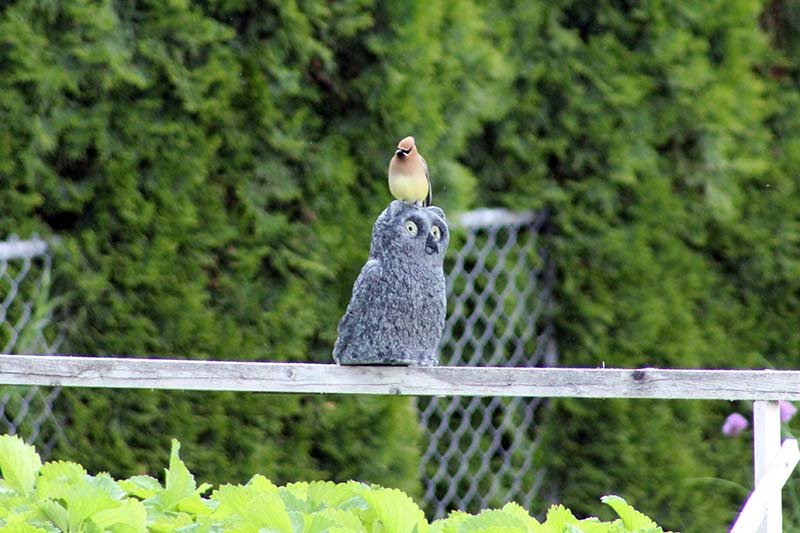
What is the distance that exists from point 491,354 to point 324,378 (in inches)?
103

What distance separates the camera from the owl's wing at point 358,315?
2.43m

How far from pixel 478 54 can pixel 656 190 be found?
1.09 metres

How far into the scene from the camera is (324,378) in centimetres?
233

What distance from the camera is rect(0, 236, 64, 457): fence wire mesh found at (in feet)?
11.3

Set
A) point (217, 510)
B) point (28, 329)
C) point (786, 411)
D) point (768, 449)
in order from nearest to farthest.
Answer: point (217, 510), point (768, 449), point (28, 329), point (786, 411)

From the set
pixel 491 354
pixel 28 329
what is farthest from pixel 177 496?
pixel 491 354

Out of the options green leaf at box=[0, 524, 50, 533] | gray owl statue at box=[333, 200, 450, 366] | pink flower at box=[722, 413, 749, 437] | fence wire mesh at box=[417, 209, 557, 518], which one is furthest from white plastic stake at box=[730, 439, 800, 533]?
pink flower at box=[722, 413, 749, 437]

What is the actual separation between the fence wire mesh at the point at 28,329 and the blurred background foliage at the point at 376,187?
7 cm

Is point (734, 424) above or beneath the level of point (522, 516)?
beneath

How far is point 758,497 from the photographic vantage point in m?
2.04

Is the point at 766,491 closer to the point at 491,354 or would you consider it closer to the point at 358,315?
the point at 358,315

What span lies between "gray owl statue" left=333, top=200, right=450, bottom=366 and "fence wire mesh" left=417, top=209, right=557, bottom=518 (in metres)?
2.14

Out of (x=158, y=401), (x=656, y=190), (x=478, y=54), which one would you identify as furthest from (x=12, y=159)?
(x=656, y=190)

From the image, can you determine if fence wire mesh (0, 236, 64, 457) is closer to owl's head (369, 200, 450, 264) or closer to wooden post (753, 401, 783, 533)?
owl's head (369, 200, 450, 264)
